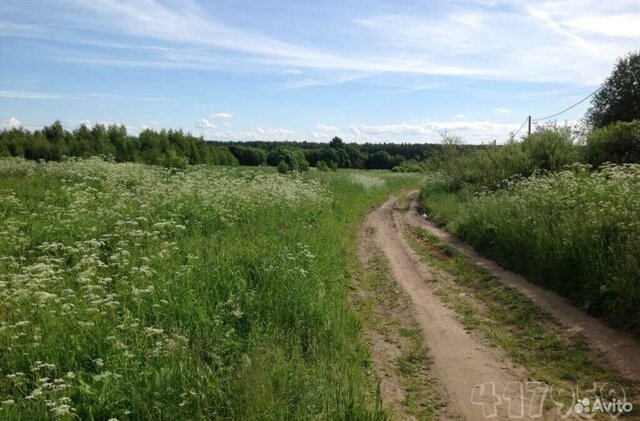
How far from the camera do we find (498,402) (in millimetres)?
5301

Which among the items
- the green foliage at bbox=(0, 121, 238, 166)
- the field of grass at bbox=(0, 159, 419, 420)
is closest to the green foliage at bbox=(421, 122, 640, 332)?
the field of grass at bbox=(0, 159, 419, 420)

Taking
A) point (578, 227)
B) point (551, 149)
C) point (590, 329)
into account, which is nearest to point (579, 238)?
point (578, 227)

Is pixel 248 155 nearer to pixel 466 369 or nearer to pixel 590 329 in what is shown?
pixel 590 329

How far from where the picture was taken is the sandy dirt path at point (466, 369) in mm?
5164

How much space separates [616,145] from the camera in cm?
1958

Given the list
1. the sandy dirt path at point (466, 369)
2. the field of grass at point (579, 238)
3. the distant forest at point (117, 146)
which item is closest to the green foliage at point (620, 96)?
the distant forest at point (117, 146)

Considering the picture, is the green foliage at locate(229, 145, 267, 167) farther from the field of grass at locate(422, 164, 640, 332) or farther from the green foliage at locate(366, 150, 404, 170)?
the field of grass at locate(422, 164, 640, 332)

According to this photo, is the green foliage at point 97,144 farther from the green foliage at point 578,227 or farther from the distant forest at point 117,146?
the green foliage at point 578,227

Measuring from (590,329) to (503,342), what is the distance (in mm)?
1495

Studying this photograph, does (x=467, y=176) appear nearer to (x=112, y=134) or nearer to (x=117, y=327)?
(x=117, y=327)

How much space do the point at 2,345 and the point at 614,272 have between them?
9.14m

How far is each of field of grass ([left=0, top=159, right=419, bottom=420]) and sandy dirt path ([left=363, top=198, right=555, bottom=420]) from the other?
3.28 feet

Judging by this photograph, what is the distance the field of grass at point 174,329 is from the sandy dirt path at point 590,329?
10.7 feet

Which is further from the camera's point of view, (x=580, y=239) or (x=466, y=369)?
(x=580, y=239)
